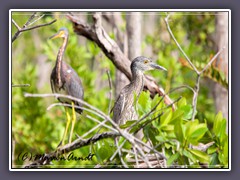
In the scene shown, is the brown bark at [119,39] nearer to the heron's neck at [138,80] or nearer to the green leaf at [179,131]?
the heron's neck at [138,80]

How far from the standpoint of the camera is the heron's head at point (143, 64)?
14.1ft

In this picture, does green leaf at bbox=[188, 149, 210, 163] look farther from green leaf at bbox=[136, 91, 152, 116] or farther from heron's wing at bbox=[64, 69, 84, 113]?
heron's wing at bbox=[64, 69, 84, 113]

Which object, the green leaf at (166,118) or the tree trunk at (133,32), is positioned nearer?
the green leaf at (166,118)

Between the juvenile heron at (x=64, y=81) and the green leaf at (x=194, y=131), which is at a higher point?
the juvenile heron at (x=64, y=81)

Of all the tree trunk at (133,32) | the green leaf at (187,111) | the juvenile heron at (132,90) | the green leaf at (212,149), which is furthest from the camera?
the tree trunk at (133,32)

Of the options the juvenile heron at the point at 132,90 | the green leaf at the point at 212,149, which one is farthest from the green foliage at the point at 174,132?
the juvenile heron at the point at 132,90

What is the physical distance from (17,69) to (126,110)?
4.17 meters

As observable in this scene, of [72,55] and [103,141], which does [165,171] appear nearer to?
[103,141]

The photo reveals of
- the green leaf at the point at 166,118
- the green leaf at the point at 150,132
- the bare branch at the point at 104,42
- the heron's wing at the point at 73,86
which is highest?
the bare branch at the point at 104,42

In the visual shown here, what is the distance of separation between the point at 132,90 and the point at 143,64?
19 centimetres

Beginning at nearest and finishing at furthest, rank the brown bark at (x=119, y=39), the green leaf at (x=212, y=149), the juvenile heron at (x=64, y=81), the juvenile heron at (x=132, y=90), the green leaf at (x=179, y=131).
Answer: the green leaf at (x=179, y=131) < the green leaf at (x=212, y=149) < the juvenile heron at (x=132, y=90) < the juvenile heron at (x=64, y=81) < the brown bark at (x=119, y=39)

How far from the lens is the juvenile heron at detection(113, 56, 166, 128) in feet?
14.0
